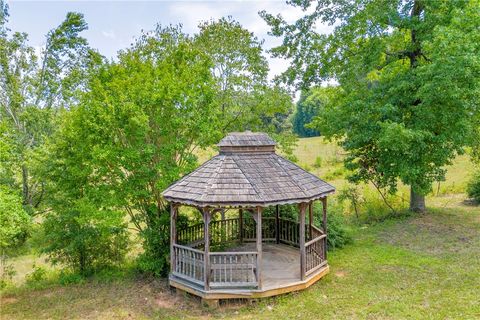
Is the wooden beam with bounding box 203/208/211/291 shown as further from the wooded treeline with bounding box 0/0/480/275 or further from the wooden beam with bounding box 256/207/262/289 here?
the wooded treeline with bounding box 0/0/480/275

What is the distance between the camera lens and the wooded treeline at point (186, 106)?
443 inches

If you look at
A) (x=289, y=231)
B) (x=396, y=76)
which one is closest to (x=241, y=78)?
(x=396, y=76)

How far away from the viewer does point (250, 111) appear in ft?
54.5

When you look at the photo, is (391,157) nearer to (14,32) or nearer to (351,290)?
(351,290)

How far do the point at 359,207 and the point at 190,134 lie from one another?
11.3 metres

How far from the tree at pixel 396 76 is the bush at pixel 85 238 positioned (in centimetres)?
999

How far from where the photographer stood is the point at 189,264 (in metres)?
10.4

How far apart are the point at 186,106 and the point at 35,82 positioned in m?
11.5

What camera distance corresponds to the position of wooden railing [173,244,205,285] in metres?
9.94

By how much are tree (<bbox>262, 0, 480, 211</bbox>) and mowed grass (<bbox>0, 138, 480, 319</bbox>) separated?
10.7 feet

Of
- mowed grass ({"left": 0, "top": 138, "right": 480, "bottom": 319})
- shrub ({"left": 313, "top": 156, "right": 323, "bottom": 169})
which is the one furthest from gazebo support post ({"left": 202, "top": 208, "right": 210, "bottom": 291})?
shrub ({"left": 313, "top": 156, "right": 323, "bottom": 169})

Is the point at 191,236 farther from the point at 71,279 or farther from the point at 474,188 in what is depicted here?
the point at 474,188

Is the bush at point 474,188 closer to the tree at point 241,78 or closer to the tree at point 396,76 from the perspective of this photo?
the tree at point 396,76

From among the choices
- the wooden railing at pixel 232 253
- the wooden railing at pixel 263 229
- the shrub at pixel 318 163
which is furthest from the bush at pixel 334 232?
the shrub at pixel 318 163
